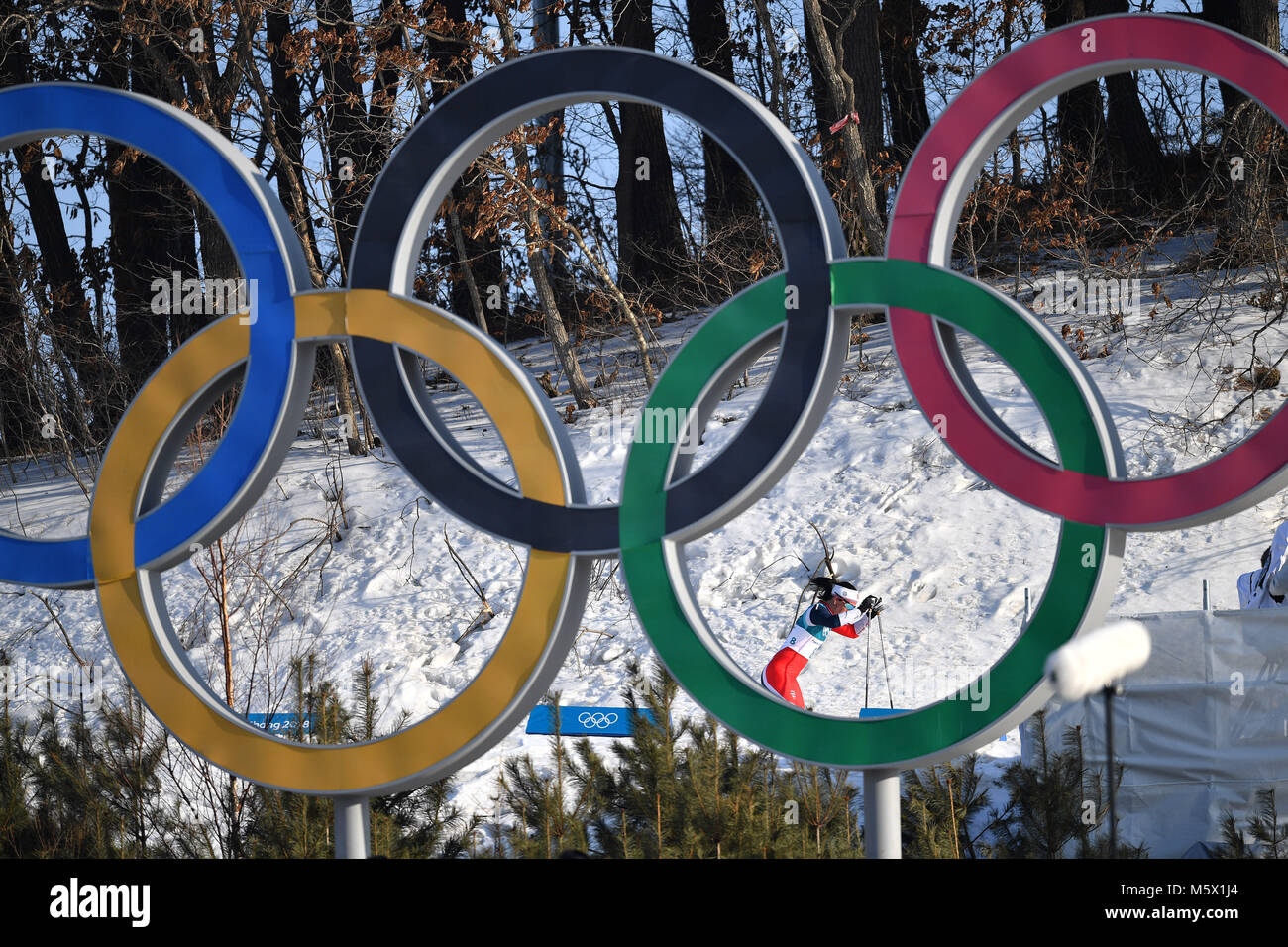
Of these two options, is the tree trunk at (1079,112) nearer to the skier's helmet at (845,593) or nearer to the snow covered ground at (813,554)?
the snow covered ground at (813,554)

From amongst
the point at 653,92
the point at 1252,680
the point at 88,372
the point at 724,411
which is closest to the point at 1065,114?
the point at 724,411

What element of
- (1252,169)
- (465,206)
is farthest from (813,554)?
(1252,169)

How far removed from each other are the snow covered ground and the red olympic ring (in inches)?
217

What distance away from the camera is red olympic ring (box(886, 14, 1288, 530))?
424 centimetres

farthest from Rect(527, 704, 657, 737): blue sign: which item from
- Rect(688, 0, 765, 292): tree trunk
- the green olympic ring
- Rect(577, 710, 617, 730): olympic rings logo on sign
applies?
Rect(688, 0, 765, 292): tree trunk

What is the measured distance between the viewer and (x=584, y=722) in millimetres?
8508

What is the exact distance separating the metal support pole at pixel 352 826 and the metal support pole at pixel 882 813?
1.88 m

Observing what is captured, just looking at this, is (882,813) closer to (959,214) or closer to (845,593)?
(845,593)

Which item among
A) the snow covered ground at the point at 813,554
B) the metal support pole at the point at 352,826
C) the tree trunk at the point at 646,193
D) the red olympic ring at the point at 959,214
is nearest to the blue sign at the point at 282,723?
the metal support pole at the point at 352,826

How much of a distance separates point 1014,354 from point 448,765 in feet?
8.15

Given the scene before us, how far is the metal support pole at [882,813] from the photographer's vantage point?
468cm
